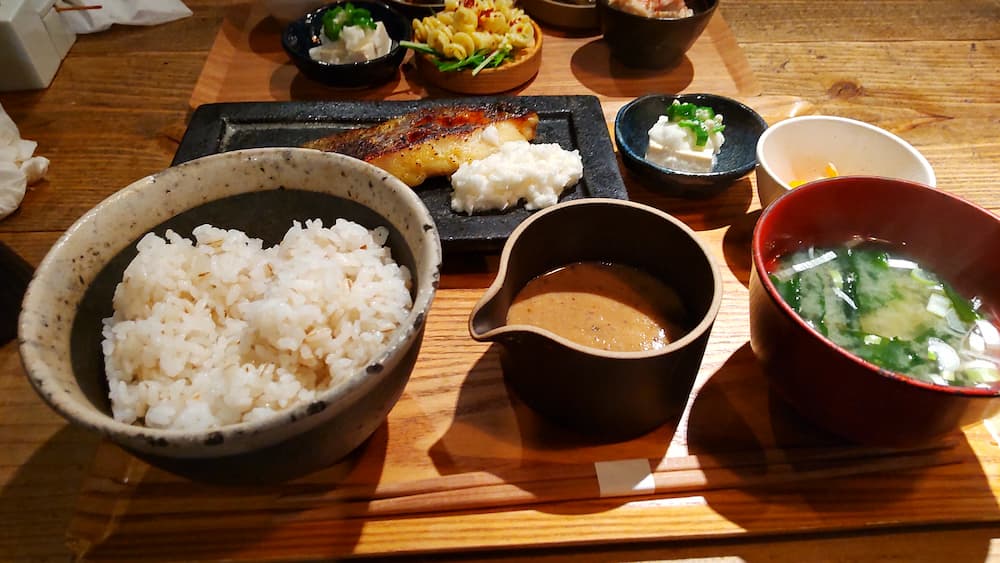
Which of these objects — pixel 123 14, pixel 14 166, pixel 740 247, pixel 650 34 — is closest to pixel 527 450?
pixel 740 247

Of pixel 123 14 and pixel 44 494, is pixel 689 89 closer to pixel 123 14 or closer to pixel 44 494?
pixel 44 494

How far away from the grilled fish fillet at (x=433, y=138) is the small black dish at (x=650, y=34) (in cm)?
63

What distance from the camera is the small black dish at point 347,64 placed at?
2188 mm

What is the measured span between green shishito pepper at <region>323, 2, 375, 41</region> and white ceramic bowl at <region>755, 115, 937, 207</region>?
1.44 m

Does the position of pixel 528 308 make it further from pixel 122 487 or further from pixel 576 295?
pixel 122 487

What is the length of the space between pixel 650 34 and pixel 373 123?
1.04m

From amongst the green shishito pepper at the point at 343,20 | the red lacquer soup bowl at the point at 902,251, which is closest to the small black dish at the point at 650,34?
the green shishito pepper at the point at 343,20

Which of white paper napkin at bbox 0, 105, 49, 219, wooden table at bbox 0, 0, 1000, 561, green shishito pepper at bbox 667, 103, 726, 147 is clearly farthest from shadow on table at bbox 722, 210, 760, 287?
white paper napkin at bbox 0, 105, 49, 219

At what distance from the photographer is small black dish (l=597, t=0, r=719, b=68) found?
7.23ft

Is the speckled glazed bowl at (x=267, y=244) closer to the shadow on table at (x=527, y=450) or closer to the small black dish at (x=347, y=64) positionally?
the shadow on table at (x=527, y=450)

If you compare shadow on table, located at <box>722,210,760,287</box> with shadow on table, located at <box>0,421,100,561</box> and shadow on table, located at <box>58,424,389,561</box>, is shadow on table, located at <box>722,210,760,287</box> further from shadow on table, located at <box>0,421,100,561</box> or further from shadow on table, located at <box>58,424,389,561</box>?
shadow on table, located at <box>0,421,100,561</box>

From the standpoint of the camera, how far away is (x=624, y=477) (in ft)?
3.67

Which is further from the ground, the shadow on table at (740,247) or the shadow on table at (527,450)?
the shadow on table at (527,450)

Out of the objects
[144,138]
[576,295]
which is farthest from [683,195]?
[144,138]
